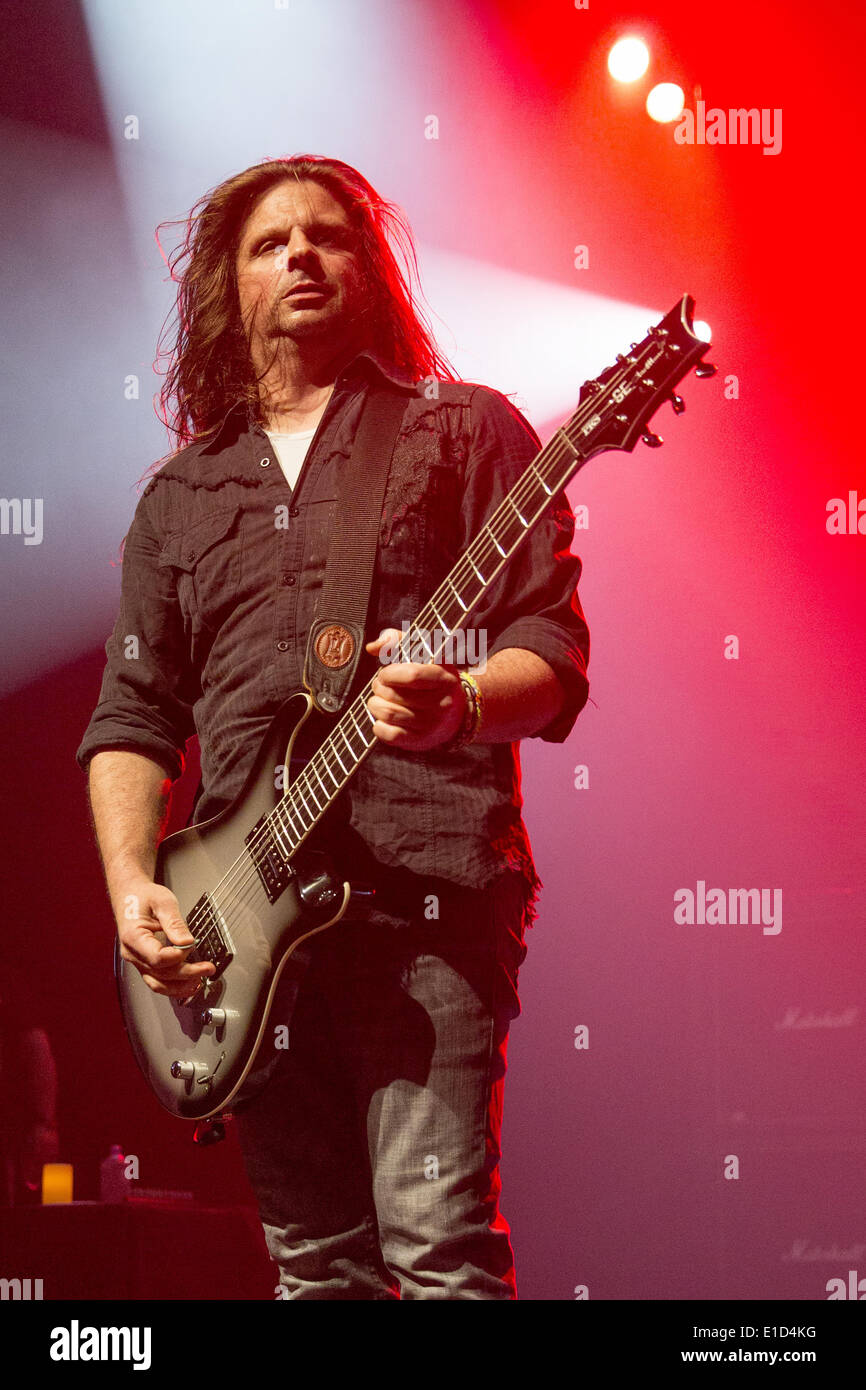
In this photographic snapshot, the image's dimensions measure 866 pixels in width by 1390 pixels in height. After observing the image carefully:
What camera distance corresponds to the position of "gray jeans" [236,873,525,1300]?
160 centimetres

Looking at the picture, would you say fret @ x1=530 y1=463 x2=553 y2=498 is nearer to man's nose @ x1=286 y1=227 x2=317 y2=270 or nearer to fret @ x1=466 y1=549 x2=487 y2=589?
fret @ x1=466 y1=549 x2=487 y2=589

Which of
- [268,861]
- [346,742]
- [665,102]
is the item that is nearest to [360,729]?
[346,742]

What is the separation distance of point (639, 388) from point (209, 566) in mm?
758

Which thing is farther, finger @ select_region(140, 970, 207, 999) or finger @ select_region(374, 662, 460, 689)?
finger @ select_region(140, 970, 207, 999)

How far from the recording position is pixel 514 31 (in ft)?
11.3

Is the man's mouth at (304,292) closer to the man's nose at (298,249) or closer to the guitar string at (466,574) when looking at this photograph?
the man's nose at (298,249)

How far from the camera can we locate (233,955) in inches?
73.4

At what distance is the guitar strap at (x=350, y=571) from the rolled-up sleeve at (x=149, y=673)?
36cm

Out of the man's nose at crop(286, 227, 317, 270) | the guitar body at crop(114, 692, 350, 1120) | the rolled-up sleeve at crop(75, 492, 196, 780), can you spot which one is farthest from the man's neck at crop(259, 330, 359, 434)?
the guitar body at crop(114, 692, 350, 1120)

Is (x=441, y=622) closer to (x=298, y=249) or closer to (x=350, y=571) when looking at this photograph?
(x=350, y=571)

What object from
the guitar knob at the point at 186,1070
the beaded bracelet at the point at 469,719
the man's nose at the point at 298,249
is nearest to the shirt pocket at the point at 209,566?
the man's nose at the point at 298,249

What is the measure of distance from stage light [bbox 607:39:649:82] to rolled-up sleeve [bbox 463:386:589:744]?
186 centimetres
